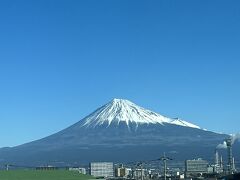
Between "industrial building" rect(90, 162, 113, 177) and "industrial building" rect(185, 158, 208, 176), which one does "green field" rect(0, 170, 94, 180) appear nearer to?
"industrial building" rect(90, 162, 113, 177)

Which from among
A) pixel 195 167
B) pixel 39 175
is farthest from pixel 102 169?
pixel 39 175

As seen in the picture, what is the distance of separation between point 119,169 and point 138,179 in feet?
73.0

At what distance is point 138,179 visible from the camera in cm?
13188

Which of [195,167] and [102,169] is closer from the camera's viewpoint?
[102,169]

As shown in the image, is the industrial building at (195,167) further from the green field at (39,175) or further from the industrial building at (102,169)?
the green field at (39,175)

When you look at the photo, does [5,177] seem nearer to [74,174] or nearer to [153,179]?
[74,174]

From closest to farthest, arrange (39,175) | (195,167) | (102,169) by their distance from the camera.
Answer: (39,175)
(102,169)
(195,167)

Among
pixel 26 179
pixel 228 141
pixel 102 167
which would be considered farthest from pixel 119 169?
pixel 26 179

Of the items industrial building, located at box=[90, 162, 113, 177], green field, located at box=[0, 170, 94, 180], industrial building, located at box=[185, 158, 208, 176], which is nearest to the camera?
green field, located at box=[0, 170, 94, 180]

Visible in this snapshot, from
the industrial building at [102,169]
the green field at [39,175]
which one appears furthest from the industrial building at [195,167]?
the green field at [39,175]

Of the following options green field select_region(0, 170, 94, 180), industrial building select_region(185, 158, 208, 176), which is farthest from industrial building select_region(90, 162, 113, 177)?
green field select_region(0, 170, 94, 180)

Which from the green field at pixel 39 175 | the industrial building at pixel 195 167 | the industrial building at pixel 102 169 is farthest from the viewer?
the industrial building at pixel 195 167

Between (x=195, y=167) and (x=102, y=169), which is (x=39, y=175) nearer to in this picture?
(x=102, y=169)

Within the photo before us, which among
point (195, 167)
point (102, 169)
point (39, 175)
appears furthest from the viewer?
point (195, 167)
